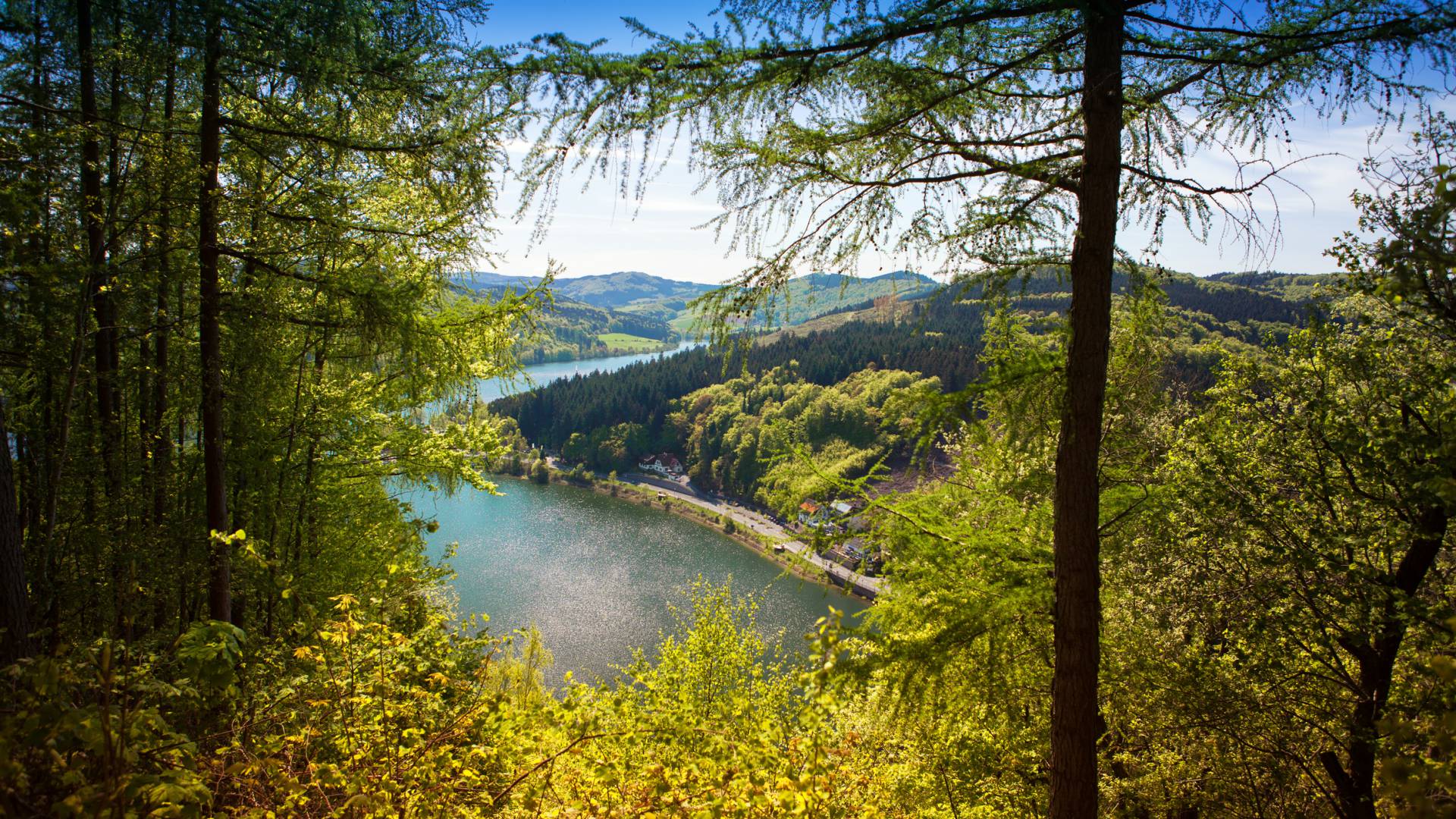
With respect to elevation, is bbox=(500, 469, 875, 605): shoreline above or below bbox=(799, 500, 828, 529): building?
below

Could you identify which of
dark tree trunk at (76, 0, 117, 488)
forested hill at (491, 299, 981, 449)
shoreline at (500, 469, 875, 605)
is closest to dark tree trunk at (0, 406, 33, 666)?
dark tree trunk at (76, 0, 117, 488)

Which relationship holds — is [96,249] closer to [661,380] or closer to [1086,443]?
[1086,443]

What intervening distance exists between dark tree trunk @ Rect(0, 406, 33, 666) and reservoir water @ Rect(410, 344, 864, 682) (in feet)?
61.6

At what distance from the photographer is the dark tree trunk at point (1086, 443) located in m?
2.93

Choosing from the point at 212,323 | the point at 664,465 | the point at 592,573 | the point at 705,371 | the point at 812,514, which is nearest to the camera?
the point at 812,514

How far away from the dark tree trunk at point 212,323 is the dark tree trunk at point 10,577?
3.41ft

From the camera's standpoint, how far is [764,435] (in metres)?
5.19

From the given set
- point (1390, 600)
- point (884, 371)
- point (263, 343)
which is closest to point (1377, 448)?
point (1390, 600)

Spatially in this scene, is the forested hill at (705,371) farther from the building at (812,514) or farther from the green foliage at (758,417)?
the building at (812,514)

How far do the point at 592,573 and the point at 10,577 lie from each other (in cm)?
3734

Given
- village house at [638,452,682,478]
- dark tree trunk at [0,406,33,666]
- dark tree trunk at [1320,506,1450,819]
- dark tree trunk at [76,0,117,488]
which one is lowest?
village house at [638,452,682,478]

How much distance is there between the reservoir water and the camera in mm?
30141

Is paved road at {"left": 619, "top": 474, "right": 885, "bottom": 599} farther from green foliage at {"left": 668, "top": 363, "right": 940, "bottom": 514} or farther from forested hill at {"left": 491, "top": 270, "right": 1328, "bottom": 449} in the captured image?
forested hill at {"left": 491, "top": 270, "right": 1328, "bottom": 449}

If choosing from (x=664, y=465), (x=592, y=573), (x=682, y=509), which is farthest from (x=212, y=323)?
(x=664, y=465)
